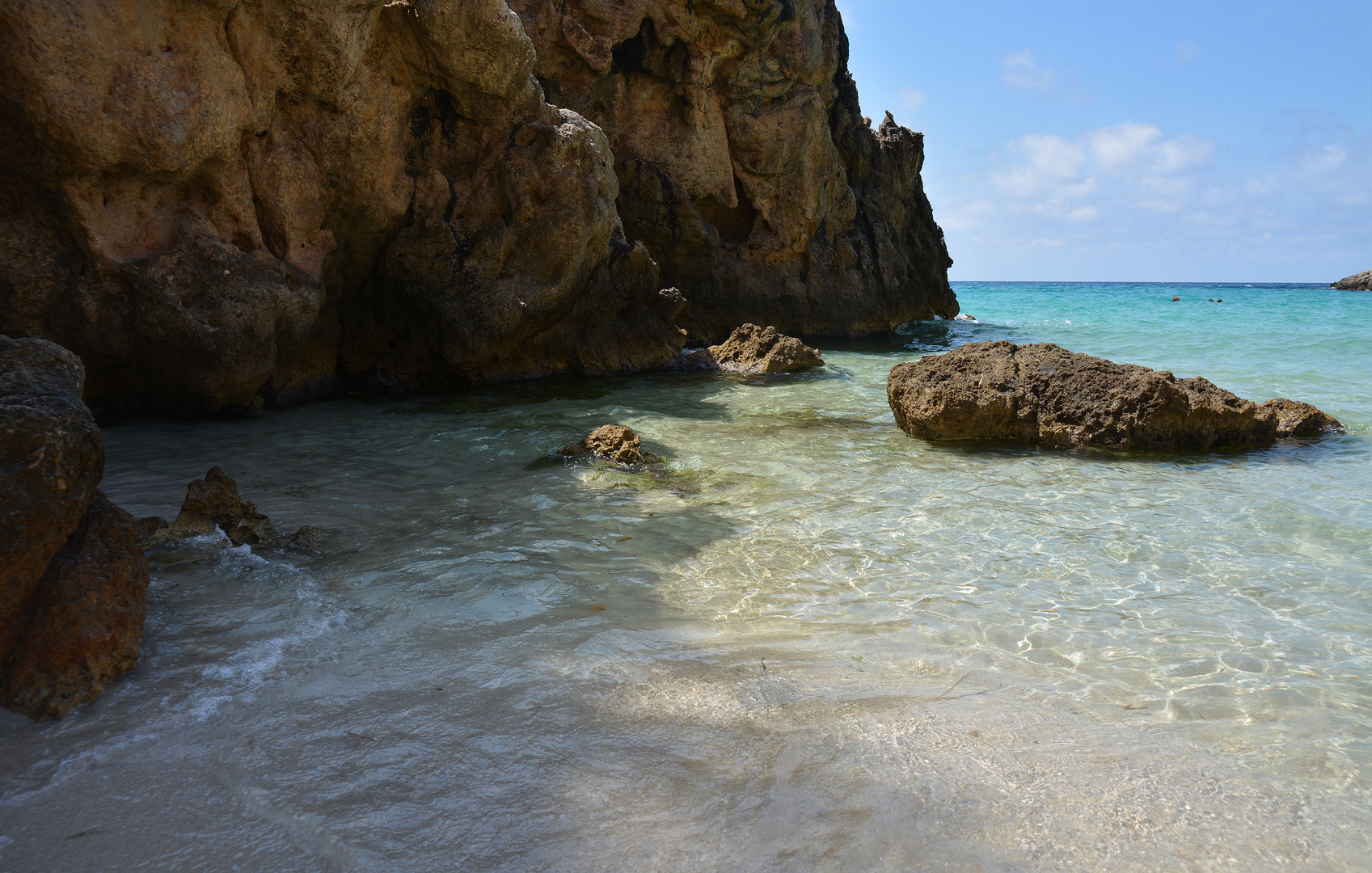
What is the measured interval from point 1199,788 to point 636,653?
Answer: 6.00 feet

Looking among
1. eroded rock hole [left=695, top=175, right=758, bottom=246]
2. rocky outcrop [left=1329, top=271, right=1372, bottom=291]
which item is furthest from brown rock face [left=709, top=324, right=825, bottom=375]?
rocky outcrop [left=1329, top=271, right=1372, bottom=291]

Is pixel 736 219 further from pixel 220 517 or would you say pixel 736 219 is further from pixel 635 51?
pixel 220 517

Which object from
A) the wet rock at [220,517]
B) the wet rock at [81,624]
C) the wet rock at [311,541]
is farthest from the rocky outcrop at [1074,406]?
the wet rock at [81,624]

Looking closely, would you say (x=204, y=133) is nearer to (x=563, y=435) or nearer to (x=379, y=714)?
(x=563, y=435)

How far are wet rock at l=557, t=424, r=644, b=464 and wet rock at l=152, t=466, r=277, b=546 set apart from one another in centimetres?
249

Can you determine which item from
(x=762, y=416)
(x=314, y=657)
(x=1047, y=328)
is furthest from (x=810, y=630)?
(x=1047, y=328)

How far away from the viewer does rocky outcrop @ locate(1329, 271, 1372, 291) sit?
56781mm

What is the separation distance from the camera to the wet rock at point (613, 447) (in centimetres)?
603

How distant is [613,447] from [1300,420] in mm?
5964

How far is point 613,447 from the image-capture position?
20.0 feet

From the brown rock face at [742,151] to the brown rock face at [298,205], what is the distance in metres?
3.18

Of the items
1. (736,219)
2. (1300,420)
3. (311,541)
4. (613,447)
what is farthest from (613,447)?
(736,219)

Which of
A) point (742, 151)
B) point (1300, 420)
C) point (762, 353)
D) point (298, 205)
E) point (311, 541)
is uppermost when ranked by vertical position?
point (742, 151)

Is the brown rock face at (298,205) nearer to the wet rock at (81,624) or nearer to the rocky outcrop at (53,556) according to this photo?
the rocky outcrop at (53,556)
